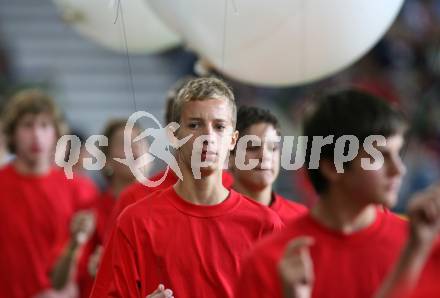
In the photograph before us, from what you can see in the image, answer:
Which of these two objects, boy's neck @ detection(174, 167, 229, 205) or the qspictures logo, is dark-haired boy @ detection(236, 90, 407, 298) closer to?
the qspictures logo

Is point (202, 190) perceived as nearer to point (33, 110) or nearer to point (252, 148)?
point (252, 148)

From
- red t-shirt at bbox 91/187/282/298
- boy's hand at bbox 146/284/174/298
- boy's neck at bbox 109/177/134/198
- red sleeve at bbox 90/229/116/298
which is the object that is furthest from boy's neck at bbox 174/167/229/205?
boy's neck at bbox 109/177/134/198

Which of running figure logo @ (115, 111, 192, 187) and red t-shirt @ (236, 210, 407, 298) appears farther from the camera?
running figure logo @ (115, 111, 192, 187)

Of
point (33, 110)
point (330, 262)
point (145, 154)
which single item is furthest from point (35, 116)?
point (330, 262)

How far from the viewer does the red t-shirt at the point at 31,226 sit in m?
6.42

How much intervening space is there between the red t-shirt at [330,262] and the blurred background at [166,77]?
551 cm

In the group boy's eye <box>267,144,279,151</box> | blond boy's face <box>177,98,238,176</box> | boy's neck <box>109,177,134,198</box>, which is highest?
blond boy's face <box>177,98,238,176</box>

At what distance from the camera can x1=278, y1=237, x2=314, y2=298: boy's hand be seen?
2.82 m

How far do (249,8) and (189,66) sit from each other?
6622mm

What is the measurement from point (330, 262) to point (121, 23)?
2614 millimetres

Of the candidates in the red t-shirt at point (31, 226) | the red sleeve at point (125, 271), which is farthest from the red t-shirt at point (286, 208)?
the red t-shirt at point (31, 226)

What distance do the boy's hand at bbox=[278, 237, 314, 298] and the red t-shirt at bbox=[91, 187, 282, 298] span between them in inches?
38.6

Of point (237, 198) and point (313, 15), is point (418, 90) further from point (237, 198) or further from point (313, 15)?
point (237, 198)

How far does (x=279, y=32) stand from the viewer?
464 cm
